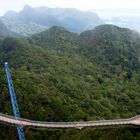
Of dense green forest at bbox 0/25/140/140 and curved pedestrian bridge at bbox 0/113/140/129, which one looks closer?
curved pedestrian bridge at bbox 0/113/140/129

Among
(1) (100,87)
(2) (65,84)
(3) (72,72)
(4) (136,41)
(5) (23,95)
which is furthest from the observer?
(4) (136,41)

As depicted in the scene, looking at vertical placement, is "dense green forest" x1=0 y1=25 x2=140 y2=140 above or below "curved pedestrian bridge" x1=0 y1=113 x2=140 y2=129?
below

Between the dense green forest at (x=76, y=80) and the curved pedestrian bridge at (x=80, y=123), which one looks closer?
the curved pedestrian bridge at (x=80, y=123)

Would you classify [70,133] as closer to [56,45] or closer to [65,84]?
[65,84]

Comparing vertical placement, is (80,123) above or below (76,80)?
above

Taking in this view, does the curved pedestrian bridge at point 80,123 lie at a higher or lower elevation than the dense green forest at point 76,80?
higher

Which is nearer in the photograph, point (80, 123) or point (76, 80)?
point (80, 123)

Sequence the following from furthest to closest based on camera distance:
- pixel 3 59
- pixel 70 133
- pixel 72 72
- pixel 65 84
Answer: pixel 3 59
pixel 72 72
pixel 65 84
pixel 70 133

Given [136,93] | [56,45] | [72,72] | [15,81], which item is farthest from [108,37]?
[15,81]
